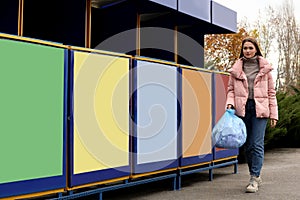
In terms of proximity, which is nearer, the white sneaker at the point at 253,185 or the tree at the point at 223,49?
the white sneaker at the point at 253,185

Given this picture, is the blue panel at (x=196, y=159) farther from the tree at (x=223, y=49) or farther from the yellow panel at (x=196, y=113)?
the tree at (x=223, y=49)

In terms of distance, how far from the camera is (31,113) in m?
3.86

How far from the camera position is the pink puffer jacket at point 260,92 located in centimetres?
583

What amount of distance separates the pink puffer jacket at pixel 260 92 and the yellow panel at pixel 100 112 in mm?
1625

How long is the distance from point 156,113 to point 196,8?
3.24m

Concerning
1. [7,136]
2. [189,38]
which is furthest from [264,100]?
[189,38]

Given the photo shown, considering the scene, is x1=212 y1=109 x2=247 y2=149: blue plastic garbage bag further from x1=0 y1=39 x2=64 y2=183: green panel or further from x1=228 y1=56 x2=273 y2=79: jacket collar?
x1=0 y1=39 x2=64 y2=183: green panel

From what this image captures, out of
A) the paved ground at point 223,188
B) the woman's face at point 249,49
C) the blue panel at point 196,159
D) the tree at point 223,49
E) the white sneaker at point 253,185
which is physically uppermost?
the tree at point 223,49

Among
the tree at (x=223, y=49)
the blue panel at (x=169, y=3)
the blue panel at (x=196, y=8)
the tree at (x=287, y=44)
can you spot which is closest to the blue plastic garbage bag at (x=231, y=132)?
the blue panel at (x=169, y=3)

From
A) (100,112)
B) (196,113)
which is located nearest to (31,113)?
(100,112)

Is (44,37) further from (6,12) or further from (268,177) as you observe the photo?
(268,177)

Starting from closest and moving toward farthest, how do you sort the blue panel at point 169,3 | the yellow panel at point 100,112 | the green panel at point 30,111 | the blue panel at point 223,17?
1. the green panel at point 30,111
2. the yellow panel at point 100,112
3. the blue panel at point 169,3
4. the blue panel at point 223,17

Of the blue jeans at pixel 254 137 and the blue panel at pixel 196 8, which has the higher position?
the blue panel at pixel 196 8

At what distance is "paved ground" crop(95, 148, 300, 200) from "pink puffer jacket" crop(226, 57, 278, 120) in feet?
3.09
